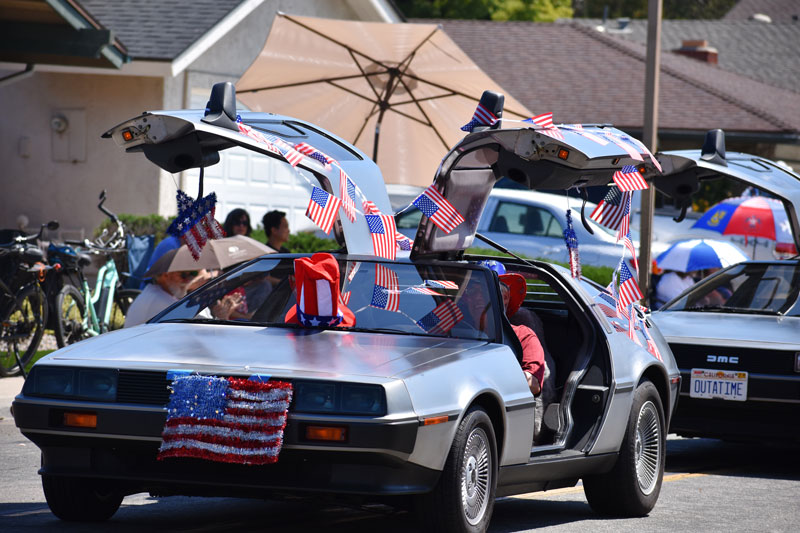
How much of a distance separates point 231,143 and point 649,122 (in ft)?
32.8

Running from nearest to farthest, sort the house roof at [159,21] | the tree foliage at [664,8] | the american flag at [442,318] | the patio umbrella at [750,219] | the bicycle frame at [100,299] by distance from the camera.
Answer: the american flag at [442,318], the bicycle frame at [100,299], the patio umbrella at [750,219], the house roof at [159,21], the tree foliage at [664,8]

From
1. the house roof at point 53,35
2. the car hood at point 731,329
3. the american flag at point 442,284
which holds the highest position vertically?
the house roof at point 53,35

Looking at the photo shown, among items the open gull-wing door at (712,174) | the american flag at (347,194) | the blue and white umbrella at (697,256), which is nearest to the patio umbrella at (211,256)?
the american flag at (347,194)

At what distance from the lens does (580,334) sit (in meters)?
8.05

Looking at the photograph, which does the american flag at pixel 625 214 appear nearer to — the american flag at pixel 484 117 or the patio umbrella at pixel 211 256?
the american flag at pixel 484 117

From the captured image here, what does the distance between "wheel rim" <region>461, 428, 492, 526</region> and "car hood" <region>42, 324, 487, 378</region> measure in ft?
1.40

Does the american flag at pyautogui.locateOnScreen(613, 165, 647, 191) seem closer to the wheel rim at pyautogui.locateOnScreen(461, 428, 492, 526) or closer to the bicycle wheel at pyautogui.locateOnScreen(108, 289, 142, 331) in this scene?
the wheel rim at pyautogui.locateOnScreen(461, 428, 492, 526)

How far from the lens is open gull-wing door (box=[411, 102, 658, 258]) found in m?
7.25

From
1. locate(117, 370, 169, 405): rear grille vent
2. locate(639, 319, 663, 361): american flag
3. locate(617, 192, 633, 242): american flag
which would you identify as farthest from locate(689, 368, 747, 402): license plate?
locate(117, 370, 169, 405): rear grille vent

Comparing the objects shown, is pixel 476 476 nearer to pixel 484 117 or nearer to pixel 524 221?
pixel 484 117

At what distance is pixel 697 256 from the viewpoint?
1425 cm

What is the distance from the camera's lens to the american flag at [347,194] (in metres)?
7.54

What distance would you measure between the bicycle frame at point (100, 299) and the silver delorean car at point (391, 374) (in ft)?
19.4

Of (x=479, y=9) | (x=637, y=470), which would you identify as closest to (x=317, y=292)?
(x=637, y=470)
